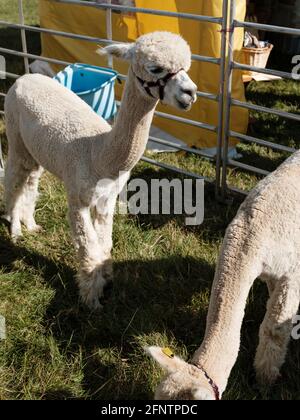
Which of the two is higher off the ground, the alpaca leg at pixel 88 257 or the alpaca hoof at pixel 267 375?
the alpaca leg at pixel 88 257

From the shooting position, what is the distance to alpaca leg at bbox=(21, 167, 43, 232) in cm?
340

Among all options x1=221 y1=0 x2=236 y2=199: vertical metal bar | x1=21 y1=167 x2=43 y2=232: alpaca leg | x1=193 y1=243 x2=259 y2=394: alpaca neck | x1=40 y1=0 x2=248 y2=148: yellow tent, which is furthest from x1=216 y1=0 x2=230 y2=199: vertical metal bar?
x1=193 y1=243 x2=259 y2=394: alpaca neck

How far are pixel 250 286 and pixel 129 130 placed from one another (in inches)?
37.9

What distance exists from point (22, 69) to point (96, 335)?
5.23m

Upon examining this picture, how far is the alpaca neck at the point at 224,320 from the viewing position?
1.80m

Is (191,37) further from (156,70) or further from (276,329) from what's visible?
(276,329)

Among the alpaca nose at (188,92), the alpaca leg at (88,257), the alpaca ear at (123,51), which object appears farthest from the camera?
the alpaca leg at (88,257)

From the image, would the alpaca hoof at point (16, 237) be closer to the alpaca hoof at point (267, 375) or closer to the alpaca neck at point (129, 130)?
the alpaca neck at point (129, 130)

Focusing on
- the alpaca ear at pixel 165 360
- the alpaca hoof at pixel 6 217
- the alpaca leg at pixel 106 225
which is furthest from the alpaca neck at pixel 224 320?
the alpaca hoof at pixel 6 217

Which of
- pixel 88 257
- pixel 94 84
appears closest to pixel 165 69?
pixel 88 257

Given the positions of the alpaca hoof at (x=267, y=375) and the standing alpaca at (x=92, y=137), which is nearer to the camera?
the standing alpaca at (x=92, y=137)
